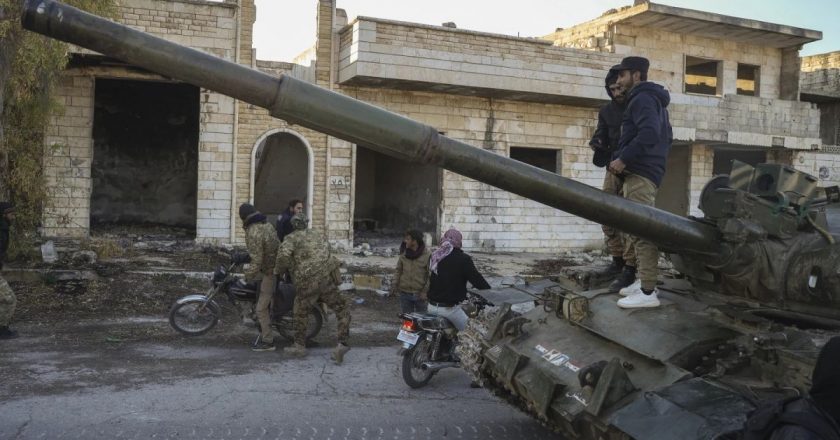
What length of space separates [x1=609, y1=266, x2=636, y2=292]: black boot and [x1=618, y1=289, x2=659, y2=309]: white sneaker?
22.1 inches

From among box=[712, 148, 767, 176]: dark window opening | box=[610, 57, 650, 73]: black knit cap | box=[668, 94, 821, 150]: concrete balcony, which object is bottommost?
box=[610, 57, 650, 73]: black knit cap

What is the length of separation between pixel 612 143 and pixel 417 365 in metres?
2.73

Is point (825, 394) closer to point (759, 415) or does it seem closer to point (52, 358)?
point (759, 415)

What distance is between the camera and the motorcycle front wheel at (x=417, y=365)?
6703mm

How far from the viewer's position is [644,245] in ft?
15.7

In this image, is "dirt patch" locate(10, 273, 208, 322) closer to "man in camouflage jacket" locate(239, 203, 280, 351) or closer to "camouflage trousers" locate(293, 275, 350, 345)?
"man in camouflage jacket" locate(239, 203, 280, 351)

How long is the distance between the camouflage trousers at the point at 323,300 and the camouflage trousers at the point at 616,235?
3103 mm

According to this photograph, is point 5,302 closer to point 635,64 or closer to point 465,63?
point 635,64

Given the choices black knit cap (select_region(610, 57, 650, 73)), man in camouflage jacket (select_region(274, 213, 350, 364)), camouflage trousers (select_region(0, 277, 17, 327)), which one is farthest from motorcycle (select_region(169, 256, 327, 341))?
black knit cap (select_region(610, 57, 650, 73))

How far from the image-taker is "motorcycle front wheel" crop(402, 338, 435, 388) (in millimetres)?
6703

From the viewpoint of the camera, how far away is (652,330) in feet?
14.9

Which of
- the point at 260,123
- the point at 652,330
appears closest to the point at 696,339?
the point at 652,330

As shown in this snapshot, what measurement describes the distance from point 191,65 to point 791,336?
11.0ft

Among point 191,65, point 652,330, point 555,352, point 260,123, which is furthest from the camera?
point 260,123
